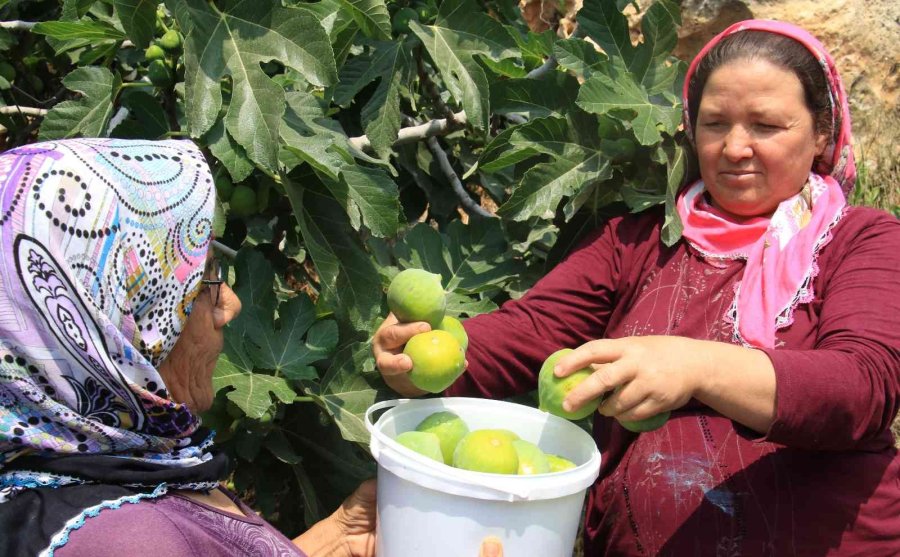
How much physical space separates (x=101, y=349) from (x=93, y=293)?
0.29 feet

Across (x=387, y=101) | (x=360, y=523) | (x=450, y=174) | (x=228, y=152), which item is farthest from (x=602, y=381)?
→ (x=450, y=174)

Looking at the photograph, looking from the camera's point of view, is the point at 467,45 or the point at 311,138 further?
the point at 467,45

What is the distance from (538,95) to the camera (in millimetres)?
2566

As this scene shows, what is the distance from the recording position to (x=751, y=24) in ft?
6.83

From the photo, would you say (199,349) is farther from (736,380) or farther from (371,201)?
(736,380)

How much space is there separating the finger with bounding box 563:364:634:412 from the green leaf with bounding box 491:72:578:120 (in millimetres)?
1203

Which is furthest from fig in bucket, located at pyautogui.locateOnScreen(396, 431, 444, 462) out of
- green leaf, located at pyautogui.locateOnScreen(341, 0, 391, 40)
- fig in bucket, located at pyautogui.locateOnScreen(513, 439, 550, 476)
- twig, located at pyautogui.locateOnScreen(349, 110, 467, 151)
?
twig, located at pyautogui.locateOnScreen(349, 110, 467, 151)

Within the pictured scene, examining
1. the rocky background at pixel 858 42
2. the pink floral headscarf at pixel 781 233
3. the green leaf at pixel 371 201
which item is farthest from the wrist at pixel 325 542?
the rocky background at pixel 858 42

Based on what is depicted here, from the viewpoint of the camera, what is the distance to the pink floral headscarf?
190 centimetres

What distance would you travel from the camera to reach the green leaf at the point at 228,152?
81.4 inches

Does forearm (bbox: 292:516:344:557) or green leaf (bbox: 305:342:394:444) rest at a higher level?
green leaf (bbox: 305:342:394:444)

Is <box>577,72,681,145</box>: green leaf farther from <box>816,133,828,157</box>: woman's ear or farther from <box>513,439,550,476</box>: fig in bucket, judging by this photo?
<box>513,439,550,476</box>: fig in bucket

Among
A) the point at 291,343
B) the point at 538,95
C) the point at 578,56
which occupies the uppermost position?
the point at 578,56

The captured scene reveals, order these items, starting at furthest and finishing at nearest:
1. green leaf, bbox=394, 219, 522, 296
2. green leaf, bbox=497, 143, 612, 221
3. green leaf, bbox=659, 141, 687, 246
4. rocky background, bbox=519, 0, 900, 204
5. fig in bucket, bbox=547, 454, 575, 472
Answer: rocky background, bbox=519, 0, 900, 204, green leaf, bbox=394, 219, 522, 296, green leaf, bbox=497, 143, 612, 221, green leaf, bbox=659, 141, 687, 246, fig in bucket, bbox=547, 454, 575, 472
